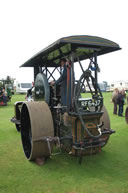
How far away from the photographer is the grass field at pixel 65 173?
9.04 feet

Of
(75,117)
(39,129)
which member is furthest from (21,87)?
(75,117)

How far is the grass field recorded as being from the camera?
2754 millimetres

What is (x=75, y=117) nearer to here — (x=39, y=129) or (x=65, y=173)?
(x=39, y=129)

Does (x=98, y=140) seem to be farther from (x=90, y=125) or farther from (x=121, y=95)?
(x=121, y=95)

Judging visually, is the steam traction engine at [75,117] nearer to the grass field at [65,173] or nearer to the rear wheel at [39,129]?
the rear wheel at [39,129]

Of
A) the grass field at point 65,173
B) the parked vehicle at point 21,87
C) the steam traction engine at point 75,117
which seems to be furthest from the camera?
the parked vehicle at point 21,87

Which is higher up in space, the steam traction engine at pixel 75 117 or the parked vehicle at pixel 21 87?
the parked vehicle at pixel 21 87

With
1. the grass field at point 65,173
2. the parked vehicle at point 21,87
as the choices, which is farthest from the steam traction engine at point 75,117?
the parked vehicle at point 21,87

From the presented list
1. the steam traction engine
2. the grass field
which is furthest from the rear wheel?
the grass field

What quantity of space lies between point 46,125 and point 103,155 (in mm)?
1403

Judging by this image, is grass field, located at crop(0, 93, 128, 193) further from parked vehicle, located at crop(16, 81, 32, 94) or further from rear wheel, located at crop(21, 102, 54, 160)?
parked vehicle, located at crop(16, 81, 32, 94)

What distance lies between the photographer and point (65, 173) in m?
3.17

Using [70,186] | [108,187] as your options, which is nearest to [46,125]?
[70,186]

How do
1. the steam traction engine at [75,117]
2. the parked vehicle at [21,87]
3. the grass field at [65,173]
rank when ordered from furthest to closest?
the parked vehicle at [21,87] < the steam traction engine at [75,117] < the grass field at [65,173]
